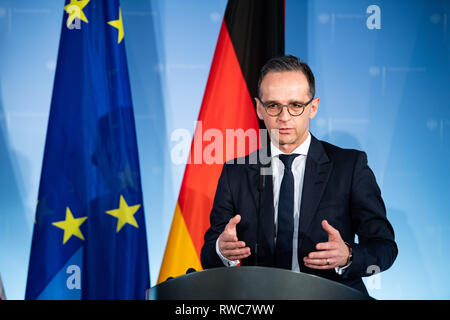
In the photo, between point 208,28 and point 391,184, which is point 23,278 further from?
point 391,184

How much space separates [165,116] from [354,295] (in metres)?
2.17

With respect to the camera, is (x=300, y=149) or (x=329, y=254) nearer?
(x=329, y=254)

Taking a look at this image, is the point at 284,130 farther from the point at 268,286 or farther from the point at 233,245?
the point at 268,286

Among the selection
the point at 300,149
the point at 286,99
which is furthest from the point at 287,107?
the point at 300,149

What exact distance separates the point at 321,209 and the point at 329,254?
0.53 m

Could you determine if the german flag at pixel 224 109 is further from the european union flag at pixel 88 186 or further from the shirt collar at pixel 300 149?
the shirt collar at pixel 300 149

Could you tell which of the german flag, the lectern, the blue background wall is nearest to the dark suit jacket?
the german flag

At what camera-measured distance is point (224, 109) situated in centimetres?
238

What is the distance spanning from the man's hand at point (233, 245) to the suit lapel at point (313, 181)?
45cm

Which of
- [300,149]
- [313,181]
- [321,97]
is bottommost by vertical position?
[313,181]

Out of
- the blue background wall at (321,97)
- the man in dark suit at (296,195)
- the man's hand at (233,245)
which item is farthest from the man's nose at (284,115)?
the blue background wall at (321,97)

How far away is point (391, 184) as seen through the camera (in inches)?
106

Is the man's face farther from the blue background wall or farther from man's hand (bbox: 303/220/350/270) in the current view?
the blue background wall

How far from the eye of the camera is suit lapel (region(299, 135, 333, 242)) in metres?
1.64
